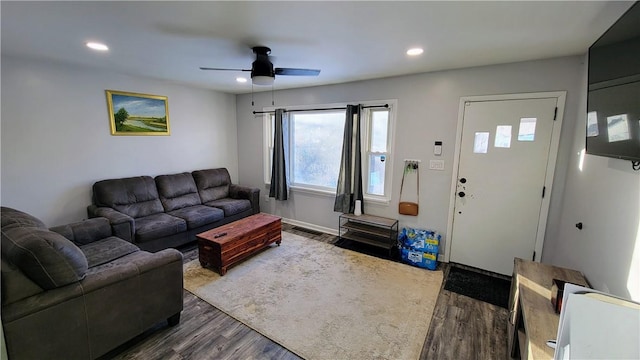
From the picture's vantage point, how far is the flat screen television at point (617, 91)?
133 cm

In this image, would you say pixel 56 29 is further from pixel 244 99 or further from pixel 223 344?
pixel 244 99

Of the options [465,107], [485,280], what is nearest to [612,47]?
[465,107]

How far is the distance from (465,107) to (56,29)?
13.1ft

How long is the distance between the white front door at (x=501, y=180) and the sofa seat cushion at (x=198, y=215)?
3.37 meters

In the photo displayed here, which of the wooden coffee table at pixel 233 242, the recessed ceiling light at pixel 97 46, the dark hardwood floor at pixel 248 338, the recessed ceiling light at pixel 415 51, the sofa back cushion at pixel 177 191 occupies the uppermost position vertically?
the recessed ceiling light at pixel 415 51

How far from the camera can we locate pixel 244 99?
5168mm

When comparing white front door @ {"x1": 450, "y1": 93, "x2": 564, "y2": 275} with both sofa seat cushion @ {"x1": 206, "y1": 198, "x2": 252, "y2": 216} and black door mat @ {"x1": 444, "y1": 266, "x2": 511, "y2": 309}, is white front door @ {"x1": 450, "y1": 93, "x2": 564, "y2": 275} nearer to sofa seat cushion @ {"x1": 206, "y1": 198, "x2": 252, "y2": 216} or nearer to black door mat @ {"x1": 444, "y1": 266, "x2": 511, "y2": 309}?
black door mat @ {"x1": 444, "y1": 266, "x2": 511, "y2": 309}

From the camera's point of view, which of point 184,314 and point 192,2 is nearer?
point 192,2

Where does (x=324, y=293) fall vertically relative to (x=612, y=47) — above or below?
below

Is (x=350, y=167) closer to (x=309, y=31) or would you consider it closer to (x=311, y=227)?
(x=311, y=227)

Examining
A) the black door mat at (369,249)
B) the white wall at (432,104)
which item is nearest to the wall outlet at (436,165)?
the white wall at (432,104)

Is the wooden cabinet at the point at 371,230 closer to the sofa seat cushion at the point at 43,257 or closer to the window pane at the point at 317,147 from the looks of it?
the window pane at the point at 317,147

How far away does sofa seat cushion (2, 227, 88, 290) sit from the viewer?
1.56m

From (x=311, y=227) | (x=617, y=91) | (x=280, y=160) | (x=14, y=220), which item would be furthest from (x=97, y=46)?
(x=617, y=91)
